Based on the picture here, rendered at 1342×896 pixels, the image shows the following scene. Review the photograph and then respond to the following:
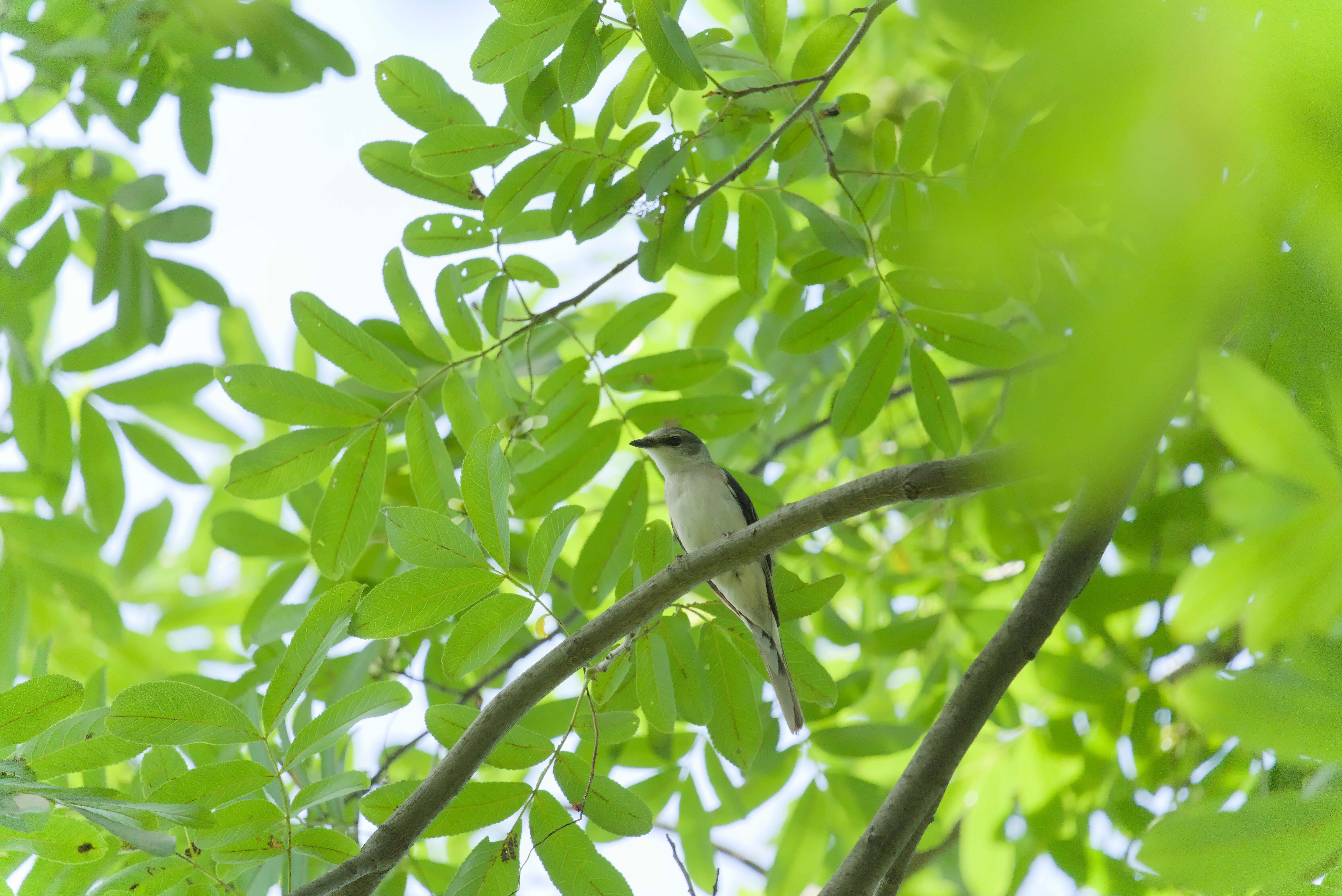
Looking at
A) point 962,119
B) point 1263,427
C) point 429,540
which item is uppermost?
point 962,119

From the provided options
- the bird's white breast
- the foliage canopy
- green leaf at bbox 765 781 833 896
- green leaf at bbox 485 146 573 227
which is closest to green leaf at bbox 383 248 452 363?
the foliage canopy

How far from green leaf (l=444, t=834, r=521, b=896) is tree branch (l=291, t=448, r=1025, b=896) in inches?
8.6

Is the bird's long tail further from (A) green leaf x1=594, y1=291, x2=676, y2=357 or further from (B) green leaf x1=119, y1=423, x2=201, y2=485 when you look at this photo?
(B) green leaf x1=119, y1=423, x2=201, y2=485

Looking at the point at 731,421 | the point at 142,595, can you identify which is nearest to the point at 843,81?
the point at 731,421

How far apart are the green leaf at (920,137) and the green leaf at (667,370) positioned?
1.10 metres

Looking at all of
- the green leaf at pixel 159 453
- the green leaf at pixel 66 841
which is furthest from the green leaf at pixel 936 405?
the green leaf at pixel 159 453

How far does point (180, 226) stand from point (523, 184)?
2591mm

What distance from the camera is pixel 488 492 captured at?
274cm

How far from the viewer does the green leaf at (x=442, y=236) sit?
3590 mm

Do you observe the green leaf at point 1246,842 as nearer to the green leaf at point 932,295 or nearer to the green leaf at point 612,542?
the green leaf at point 932,295

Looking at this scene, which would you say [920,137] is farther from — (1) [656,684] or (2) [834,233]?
(1) [656,684]

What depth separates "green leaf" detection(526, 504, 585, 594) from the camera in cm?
279

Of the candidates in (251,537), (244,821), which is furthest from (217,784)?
(251,537)

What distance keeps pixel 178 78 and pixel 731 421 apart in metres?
3.57
